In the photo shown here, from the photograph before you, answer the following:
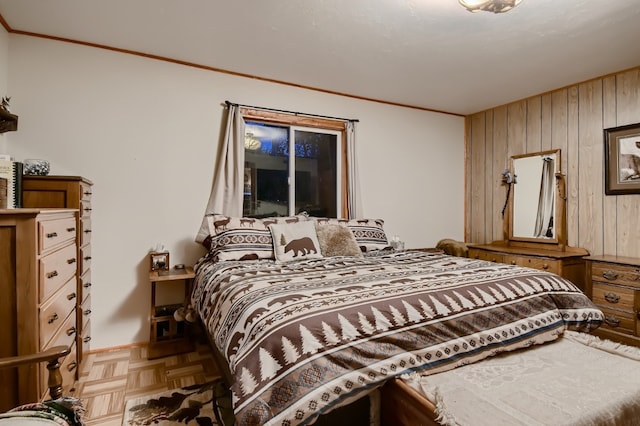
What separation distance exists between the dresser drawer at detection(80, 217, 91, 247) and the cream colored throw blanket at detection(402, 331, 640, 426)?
228 centimetres

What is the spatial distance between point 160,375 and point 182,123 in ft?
6.89

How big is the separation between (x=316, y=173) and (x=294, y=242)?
4.23ft

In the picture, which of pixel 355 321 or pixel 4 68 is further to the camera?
pixel 4 68

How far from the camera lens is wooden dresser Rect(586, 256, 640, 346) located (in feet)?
8.91

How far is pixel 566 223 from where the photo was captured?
3.59 m

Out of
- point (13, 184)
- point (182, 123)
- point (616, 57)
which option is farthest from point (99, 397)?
point (616, 57)

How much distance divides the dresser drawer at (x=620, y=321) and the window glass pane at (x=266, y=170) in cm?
312

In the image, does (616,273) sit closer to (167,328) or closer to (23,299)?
(167,328)

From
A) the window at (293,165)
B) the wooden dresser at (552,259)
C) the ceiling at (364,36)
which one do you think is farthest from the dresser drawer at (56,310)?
the wooden dresser at (552,259)

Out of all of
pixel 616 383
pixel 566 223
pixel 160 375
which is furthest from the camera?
pixel 566 223

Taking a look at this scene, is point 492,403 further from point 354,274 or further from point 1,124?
point 1,124

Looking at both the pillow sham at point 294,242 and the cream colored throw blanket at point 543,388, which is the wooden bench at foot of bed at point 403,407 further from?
the pillow sham at point 294,242

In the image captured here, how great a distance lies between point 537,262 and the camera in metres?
3.33

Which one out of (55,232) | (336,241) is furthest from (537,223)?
(55,232)
